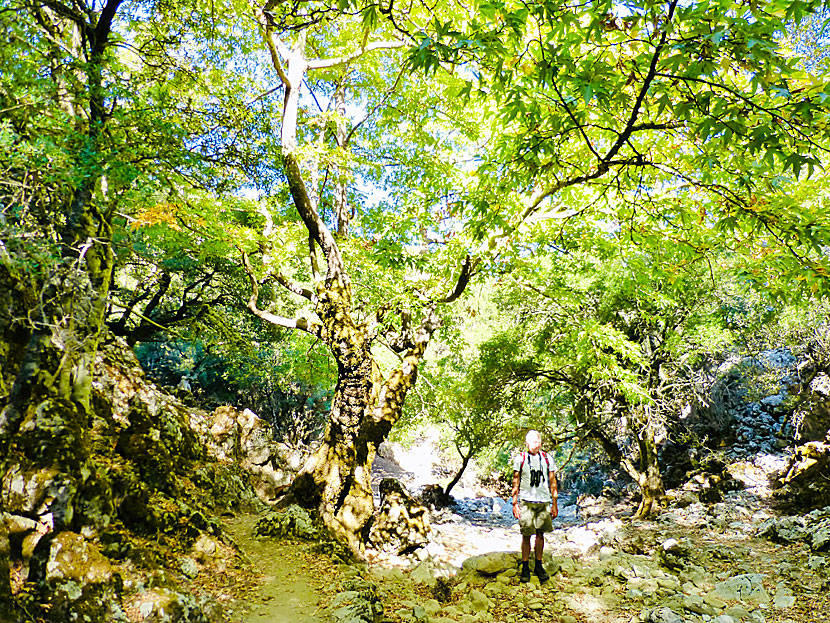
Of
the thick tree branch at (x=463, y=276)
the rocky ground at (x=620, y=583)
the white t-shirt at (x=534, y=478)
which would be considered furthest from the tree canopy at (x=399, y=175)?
the white t-shirt at (x=534, y=478)

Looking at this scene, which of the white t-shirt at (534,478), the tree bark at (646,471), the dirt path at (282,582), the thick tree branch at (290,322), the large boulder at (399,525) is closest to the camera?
the dirt path at (282,582)

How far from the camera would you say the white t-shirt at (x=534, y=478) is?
16.4 feet

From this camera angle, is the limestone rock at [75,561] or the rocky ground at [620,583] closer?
the limestone rock at [75,561]

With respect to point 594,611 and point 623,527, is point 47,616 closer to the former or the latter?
point 594,611

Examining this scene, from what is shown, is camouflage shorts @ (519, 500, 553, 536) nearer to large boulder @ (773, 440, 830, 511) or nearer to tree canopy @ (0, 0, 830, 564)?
tree canopy @ (0, 0, 830, 564)

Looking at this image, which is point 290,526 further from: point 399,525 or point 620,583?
point 620,583

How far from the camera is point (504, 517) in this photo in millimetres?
14680

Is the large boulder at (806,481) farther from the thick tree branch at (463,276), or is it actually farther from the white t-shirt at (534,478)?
the thick tree branch at (463,276)

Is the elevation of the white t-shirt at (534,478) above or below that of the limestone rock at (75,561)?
above

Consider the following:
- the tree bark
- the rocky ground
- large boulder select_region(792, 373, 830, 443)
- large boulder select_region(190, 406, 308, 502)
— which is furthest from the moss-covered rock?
large boulder select_region(792, 373, 830, 443)

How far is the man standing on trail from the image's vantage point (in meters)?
4.91

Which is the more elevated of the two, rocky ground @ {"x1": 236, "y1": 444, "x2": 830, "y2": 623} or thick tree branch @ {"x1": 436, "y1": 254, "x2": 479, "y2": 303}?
thick tree branch @ {"x1": 436, "y1": 254, "x2": 479, "y2": 303}

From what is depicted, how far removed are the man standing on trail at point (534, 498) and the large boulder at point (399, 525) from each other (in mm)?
2188

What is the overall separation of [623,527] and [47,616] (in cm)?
955
